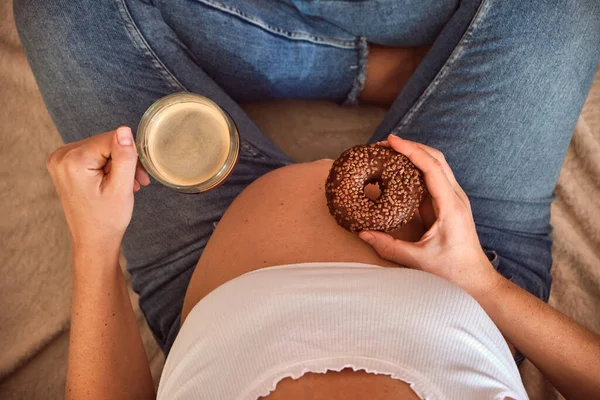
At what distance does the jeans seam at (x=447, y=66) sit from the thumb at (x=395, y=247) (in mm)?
287

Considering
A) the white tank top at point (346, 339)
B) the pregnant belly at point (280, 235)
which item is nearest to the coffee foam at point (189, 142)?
the pregnant belly at point (280, 235)

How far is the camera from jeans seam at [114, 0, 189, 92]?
874 millimetres

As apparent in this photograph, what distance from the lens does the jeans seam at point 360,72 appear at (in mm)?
1044

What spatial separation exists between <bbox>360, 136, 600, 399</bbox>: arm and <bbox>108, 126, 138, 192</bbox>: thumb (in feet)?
1.10

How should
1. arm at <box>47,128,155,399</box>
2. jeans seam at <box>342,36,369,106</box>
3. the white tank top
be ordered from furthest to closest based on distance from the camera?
jeans seam at <box>342,36,369,106</box> < arm at <box>47,128,155,399</box> < the white tank top

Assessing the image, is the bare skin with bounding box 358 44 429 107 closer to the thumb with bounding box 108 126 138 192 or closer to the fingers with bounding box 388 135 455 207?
the fingers with bounding box 388 135 455 207

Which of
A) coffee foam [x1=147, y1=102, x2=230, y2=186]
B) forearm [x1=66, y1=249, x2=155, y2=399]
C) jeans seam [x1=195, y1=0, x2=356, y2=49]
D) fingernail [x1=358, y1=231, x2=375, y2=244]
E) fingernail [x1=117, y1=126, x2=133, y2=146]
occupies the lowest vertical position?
forearm [x1=66, y1=249, x2=155, y2=399]

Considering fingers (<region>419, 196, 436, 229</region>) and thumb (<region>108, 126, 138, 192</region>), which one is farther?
fingers (<region>419, 196, 436, 229</region>)

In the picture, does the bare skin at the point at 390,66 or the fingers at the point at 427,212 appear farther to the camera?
the bare skin at the point at 390,66

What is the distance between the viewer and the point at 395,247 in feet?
2.33

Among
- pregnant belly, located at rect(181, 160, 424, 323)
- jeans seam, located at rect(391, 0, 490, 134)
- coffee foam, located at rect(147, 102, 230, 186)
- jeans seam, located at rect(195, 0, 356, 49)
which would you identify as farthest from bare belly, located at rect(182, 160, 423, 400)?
jeans seam, located at rect(195, 0, 356, 49)

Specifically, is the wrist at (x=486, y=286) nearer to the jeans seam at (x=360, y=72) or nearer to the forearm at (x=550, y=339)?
the forearm at (x=550, y=339)

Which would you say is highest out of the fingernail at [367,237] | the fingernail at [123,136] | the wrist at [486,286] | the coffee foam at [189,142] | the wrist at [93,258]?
the fingernail at [123,136]

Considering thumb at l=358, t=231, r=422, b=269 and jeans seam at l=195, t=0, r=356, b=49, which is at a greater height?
jeans seam at l=195, t=0, r=356, b=49
